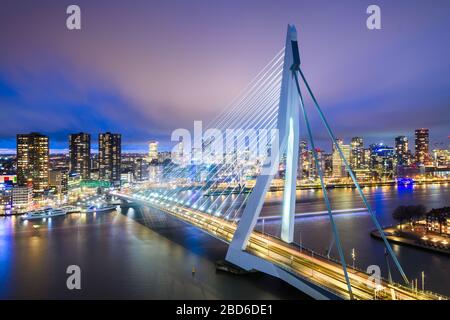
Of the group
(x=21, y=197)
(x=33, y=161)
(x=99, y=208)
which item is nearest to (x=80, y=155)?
(x=33, y=161)

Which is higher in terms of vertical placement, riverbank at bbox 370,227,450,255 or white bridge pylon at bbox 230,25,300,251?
white bridge pylon at bbox 230,25,300,251

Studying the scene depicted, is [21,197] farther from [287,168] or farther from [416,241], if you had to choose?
[416,241]

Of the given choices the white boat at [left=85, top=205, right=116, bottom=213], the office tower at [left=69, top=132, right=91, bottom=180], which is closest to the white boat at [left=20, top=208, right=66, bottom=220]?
the white boat at [left=85, top=205, right=116, bottom=213]

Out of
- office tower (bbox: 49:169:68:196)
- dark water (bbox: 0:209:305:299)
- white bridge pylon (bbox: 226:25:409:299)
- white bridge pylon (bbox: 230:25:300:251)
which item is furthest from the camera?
office tower (bbox: 49:169:68:196)

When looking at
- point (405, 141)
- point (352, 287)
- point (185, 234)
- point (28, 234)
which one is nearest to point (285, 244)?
point (352, 287)

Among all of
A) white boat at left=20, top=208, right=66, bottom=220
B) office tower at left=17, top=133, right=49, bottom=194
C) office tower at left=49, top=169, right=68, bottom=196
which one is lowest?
white boat at left=20, top=208, right=66, bottom=220

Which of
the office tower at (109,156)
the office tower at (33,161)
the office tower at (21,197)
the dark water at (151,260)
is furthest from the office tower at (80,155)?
the dark water at (151,260)

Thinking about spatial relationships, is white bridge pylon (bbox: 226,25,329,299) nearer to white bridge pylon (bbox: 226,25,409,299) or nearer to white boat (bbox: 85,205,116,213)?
A: white bridge pylon (bbox: 226,25,409,299)
